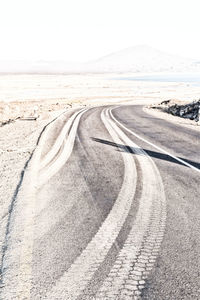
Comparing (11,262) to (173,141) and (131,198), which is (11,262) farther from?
(173,141)

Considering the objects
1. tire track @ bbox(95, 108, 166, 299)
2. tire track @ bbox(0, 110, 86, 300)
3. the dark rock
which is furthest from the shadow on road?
the dark rock

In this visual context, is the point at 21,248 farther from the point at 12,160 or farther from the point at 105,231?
the point at 12,160

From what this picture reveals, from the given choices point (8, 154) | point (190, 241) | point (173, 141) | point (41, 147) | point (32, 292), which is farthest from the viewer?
point (173, 141)

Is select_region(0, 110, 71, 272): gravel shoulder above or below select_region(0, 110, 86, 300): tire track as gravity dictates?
below

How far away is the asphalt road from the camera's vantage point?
11.3ft

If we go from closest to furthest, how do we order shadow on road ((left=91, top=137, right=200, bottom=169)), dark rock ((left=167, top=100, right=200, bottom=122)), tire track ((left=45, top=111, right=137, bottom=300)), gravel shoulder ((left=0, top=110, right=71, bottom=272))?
1. tire track ((left=45, top=111, right=137, bottom=300))
2. gravel shoulder ((left=0, top=110, right=71, bottom=272))
3. shadow on road ((left=91, top=137, right=200, bottom=169))
4. dark rock ((left=167, top=100, right=200, bottom=122))

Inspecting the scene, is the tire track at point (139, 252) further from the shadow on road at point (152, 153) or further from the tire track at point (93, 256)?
the shadow on road at point (152, 153)

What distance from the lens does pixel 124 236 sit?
176 inches

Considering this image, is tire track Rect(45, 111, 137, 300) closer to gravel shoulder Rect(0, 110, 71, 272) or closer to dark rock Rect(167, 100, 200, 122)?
gravel shoulder Rect(0, 110, 71, 272)

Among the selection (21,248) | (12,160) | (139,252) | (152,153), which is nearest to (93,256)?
(139,252)

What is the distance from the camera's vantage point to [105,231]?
4633mm

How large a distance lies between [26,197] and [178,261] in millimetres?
3375

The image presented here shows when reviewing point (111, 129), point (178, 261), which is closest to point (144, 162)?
point (178, 261)

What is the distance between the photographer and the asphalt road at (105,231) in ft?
11.3
